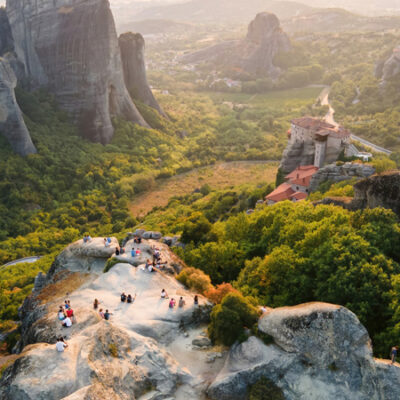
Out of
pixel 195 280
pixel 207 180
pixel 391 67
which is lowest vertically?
pixel 207 180

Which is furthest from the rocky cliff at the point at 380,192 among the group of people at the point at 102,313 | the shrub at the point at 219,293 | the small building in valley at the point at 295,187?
the group of people at the point at 102,313

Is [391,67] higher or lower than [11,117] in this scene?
lower

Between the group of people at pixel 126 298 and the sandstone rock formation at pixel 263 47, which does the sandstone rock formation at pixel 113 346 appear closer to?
the group of people at pixel 126 298

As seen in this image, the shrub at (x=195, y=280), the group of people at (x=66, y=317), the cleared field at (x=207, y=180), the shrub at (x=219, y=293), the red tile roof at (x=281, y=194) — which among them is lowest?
the cleared field at (x=207, y=180)

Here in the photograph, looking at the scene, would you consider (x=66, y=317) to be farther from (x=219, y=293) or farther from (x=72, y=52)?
(x=72, y=52)

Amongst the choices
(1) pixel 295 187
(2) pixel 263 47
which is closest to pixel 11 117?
(1) pixel 295 187

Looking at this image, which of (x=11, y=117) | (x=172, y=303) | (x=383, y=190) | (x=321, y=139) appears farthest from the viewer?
(x=11, y=117)

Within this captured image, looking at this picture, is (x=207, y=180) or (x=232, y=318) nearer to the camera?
(x=232, y=318)

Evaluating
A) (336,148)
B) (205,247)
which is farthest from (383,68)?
(205,247)
